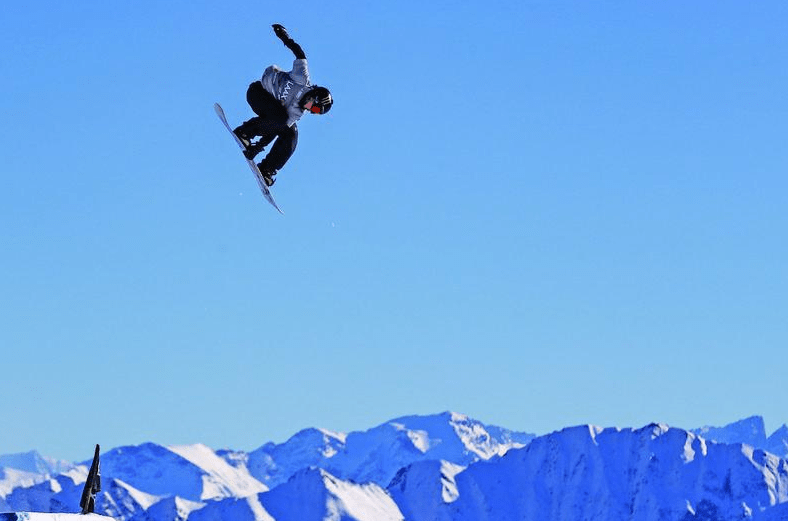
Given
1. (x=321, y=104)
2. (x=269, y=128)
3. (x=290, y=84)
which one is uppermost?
(x=269, y=128)

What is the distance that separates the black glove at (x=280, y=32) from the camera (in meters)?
29.0

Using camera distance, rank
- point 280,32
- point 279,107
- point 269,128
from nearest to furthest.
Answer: point 280,32
point 279,107
point 269,128

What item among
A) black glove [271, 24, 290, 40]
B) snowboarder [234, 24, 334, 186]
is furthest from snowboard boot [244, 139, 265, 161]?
black glove [271, 24, 290, 40]

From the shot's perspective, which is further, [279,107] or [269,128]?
[269,128]

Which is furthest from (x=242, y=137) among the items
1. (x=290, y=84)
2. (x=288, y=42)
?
(x=288, y=42)

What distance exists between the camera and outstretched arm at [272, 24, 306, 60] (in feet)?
95.3

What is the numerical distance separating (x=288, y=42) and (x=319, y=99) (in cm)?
142

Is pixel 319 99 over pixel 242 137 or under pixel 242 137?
under

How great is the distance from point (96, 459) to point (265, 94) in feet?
57.2

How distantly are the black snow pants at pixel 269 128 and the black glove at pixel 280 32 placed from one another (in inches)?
93.3

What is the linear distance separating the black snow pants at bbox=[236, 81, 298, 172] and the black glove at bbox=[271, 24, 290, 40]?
237 cm

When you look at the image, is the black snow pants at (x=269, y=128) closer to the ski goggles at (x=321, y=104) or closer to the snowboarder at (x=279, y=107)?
the snowboarder at (x=279, y=107)

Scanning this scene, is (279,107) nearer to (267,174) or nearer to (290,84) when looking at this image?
(290,84)

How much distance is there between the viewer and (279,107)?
31609mm
